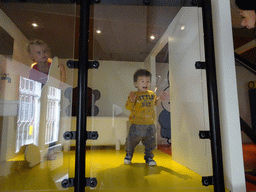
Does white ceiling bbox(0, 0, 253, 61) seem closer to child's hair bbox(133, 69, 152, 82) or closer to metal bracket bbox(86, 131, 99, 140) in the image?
child's hair bbox(133, 69, 152, 82)

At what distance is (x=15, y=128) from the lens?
112cm

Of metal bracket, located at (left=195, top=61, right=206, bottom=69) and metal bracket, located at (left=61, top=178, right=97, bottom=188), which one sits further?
metal bracket, located at (left=195, top=61, right=206, bottom=69)

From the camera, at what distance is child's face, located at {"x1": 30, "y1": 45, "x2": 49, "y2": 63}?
3.88 ft

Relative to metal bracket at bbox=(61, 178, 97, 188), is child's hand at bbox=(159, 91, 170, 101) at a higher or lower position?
higher

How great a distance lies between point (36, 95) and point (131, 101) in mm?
595

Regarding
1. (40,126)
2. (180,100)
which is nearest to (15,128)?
(40,126)

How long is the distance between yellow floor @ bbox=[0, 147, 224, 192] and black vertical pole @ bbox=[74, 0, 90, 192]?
0.05 metres

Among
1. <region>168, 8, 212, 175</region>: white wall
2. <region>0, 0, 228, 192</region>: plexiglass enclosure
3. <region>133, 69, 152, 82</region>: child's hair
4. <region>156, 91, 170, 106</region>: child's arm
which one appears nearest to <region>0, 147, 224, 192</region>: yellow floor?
<region>0, 0, 228, 192</region>: plexiglass enclosure

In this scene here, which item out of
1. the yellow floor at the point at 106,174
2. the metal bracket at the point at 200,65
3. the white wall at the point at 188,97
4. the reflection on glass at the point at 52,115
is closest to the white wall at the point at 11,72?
A: the yellow floor at the point at 106,174

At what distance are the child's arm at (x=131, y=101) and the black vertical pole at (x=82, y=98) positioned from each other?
0.26 m

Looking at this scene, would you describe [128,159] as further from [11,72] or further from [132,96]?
[11,72]

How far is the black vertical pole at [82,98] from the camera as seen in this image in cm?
102

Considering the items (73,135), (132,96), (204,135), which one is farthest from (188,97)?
(73,135)

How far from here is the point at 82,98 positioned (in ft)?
3.53
